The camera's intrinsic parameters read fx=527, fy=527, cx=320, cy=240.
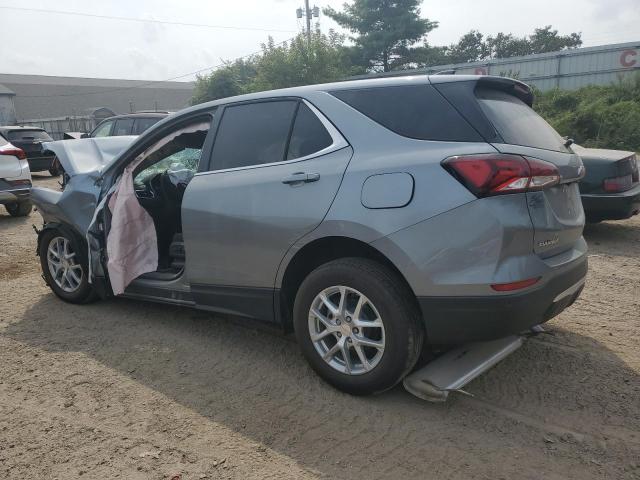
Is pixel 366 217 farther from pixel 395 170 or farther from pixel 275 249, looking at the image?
pixel 275 249

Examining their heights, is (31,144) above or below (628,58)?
below

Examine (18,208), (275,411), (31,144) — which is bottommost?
(275,411)

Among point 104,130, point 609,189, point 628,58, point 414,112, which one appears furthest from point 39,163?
point 628,58

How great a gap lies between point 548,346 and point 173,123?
3181mm

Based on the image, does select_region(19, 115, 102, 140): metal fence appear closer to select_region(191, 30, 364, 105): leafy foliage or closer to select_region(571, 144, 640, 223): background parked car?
select_region(191, 30, 364, 105): leafy foliage

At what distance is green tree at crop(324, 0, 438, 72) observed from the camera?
1361 inches

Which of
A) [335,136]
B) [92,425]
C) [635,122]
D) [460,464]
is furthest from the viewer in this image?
[635,122]

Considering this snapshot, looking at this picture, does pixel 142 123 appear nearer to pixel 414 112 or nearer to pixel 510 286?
pixel 414 112

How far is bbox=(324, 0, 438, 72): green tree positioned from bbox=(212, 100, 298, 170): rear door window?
33.4 metres

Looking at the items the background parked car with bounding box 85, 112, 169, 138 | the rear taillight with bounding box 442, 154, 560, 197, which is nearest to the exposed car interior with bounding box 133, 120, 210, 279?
the rear taillight with bounding box 442, 154, 560, 197

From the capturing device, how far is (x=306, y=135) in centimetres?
327

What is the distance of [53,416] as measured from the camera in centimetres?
303

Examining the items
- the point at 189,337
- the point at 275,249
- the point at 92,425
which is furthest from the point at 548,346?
the point at 92,425

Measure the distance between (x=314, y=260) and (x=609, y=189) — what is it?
14.9 ft
